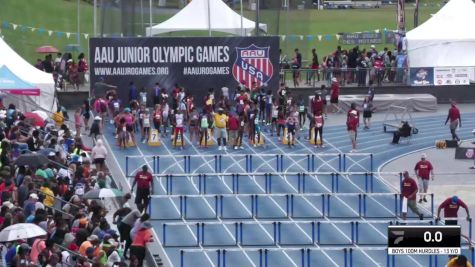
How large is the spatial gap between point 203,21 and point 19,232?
30.2 metres

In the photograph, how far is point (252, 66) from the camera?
50.1 meters

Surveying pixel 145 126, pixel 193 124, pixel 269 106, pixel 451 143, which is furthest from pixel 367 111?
pixel 145 126

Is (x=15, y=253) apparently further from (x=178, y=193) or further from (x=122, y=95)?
(x=122, y=95)

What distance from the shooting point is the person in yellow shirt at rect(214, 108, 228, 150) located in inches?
1698

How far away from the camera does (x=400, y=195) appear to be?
111 feet

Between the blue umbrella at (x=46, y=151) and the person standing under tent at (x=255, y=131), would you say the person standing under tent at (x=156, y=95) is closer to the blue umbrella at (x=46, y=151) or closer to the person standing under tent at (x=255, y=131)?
the person standing under tent at (x=255, y=131)

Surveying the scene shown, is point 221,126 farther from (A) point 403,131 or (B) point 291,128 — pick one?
(A) point 403,131

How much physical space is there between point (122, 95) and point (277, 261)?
Answer: 69.0 feet

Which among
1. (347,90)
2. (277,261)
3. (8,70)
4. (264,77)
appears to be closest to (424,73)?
(347,90)

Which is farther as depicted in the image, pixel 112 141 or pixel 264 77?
pixel 264 77

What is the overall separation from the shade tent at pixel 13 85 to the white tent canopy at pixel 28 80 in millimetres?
1315

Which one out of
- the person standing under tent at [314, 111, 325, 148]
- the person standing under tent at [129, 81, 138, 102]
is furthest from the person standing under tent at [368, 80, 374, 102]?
the person standing under tent at [129, 81, 138, 102]

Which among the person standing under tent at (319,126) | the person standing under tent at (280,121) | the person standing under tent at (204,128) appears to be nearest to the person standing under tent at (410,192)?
the person standing under tent at (319,126)

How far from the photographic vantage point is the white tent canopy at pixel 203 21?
53.8 metres
